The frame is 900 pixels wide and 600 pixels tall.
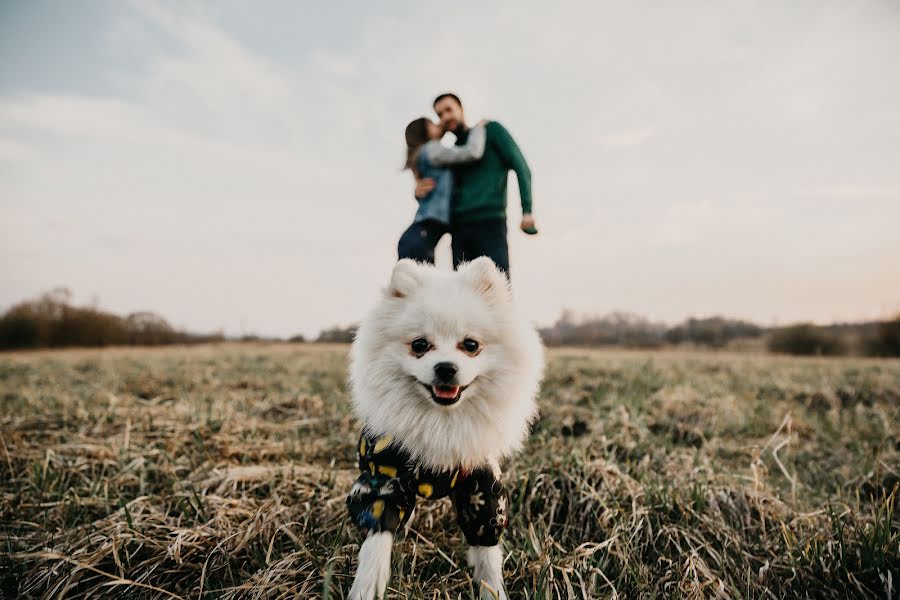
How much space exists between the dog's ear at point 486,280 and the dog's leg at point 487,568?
3.86 ft

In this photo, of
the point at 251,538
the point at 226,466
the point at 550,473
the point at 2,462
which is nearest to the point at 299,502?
the point at 251,538

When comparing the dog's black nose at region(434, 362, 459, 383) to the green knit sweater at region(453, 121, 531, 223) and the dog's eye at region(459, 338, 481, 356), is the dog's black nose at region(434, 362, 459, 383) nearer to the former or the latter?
the dog's eye at region(459, 338, 481, 356)

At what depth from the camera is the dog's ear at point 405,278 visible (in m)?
2.17

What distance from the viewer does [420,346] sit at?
2084 mm

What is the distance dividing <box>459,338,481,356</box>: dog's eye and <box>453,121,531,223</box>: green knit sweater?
5.47 feet

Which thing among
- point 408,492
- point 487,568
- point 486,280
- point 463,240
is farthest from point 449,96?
point 487,568

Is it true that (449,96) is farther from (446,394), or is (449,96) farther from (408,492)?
(408,492)

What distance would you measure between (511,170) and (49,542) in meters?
3.70

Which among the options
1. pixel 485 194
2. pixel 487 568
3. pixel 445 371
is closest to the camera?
pixel 445 371

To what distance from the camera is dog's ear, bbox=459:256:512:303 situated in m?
2.19

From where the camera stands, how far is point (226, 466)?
3514mm

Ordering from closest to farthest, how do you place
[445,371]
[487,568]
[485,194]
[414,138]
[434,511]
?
[445,371] → [487,568] → [434,511] → [485,194] → [414,138]

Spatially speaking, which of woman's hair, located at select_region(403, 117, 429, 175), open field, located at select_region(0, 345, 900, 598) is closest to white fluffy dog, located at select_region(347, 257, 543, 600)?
open field, located at select_region(0, 345, 900, 598)

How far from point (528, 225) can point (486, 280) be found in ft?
4.56
